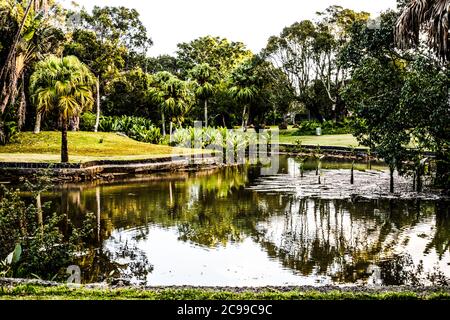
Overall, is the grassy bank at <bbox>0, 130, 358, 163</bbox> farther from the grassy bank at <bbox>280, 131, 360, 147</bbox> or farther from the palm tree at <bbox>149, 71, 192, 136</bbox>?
the grassy bank at <bbox>280, 131, 360, 147</bbox>

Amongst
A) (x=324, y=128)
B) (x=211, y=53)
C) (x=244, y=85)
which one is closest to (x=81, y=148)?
(x=324, y=128)

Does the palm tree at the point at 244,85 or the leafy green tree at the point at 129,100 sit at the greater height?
the palm tree at the point at 244,85

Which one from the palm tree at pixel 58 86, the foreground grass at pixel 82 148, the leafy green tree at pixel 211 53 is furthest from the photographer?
the leafy green tree at pixel 211 53

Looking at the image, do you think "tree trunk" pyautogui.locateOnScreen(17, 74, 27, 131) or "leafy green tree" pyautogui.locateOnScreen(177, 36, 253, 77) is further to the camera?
"leafy green tree" pyautogui.locateOnScreen(177, 36, 253, 77)

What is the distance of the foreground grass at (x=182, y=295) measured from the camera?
18.8 ft

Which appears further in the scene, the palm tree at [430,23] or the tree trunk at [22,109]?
the tree trunk at [22,109]

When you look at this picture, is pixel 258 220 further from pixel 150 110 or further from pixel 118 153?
pixel 150 110

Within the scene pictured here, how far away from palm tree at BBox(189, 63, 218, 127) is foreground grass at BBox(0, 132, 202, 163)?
1902 cm

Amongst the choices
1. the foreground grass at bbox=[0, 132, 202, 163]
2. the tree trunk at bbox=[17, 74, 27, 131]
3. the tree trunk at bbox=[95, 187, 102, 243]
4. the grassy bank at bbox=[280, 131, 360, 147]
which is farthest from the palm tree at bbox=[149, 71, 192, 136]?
the tree trunk at bbox=[95, 187, 102, 243]

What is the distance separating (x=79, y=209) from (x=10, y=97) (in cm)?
1645

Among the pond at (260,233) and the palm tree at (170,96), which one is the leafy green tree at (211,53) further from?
the pond at (260,233)

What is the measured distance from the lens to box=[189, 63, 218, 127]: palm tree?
51.6m

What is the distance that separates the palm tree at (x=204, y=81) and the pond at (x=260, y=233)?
3039cm

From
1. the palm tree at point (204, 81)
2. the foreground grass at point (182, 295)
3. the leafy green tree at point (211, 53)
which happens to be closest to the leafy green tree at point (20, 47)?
the palm tree at point (204, 81)
